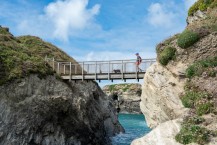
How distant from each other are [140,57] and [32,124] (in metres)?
14.1

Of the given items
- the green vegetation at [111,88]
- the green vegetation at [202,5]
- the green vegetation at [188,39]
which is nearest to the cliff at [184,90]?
the green vegetation at [188,39]

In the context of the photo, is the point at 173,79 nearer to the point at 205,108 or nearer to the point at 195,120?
the point at 205,108

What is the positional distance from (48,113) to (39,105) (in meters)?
1.69

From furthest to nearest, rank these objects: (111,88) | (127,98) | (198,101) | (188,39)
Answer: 1. (111,88)
2. (127,98)
3. (188,39)
4. (198,101)

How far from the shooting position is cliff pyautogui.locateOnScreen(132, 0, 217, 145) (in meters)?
22.3

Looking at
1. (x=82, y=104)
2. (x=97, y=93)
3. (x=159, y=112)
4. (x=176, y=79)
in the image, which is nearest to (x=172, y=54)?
(x=176, y=79)

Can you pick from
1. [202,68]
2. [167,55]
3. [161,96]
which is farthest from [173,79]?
[202,68]

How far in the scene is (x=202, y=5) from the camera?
48.4 m

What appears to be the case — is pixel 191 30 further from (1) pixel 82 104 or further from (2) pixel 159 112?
(1) pixel 82 104

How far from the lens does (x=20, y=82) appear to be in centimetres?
3906

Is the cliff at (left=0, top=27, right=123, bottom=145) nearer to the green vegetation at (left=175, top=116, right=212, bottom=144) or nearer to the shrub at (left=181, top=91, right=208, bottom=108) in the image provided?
the shrub at (left=181, top=91, right=208, bottom=108)

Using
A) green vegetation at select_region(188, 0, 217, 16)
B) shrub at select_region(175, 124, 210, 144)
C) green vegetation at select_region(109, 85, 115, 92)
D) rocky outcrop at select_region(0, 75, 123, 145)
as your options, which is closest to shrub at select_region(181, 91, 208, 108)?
shrub at select_region(175, 124, 210, 144)

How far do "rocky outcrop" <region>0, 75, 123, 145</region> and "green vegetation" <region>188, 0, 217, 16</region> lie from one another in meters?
19.1

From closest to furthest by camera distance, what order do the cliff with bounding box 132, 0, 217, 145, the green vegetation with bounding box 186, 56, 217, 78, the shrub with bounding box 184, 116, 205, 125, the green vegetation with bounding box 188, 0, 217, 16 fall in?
1. the cliff with bounding box 132, 0, 217, 145
2. the shrub with bounding box 184, 116, 205, 125
3. the green vegetation with bounding box 186, 56, 217, 78
4. the green vegetation with bounding box 188, 0, 217, 16
